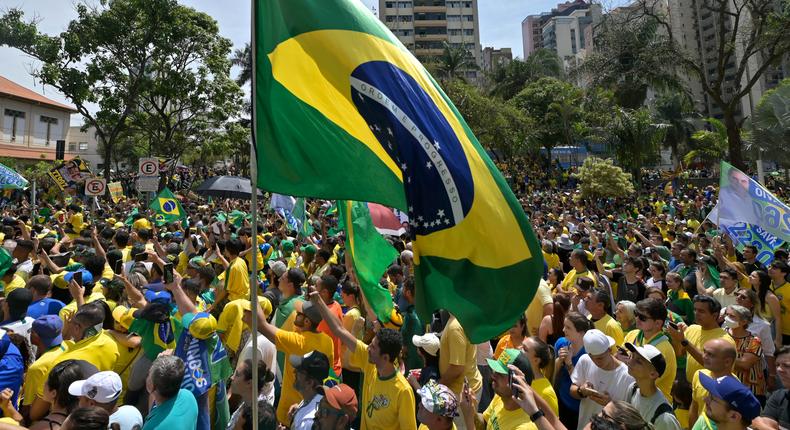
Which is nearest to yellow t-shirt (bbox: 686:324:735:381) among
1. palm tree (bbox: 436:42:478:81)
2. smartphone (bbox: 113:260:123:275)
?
smartphone (bbox: 113:260:123:275)

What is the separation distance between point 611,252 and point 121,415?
10.4 meters

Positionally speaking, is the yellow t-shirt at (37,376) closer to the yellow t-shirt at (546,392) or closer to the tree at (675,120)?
the yellow t-shirt at (546,392)

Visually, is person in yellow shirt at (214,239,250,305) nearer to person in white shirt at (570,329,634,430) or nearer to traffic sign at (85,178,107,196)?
person in white shirt at (570,329,634,430)

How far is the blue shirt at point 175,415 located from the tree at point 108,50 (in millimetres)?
26569

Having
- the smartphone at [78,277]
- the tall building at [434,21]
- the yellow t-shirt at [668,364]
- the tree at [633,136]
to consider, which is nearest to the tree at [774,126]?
the tree at [633,136]

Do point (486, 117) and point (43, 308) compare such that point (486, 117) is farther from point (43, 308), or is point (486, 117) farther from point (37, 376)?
point (37, 376)

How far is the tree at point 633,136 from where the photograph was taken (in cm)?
3200

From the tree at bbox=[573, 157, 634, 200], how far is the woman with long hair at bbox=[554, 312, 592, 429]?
24311 millimetres

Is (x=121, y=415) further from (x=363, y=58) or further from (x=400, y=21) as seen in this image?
(x=400, y=21)

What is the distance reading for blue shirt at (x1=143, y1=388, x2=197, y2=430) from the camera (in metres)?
3.40

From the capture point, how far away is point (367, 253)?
179 inches

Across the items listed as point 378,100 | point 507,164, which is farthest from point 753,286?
point 507,164

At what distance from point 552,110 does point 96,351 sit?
44.5m

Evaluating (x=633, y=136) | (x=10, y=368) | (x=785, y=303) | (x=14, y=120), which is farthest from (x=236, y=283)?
(x=14, y=120)
